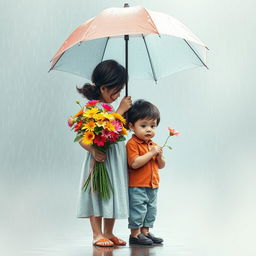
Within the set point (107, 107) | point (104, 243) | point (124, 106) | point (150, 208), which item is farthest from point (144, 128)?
point (104, 243)

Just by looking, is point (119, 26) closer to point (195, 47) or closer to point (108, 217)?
point (195, 47)

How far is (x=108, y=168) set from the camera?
6188mm

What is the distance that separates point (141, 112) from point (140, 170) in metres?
0.45

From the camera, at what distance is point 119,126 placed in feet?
19.9

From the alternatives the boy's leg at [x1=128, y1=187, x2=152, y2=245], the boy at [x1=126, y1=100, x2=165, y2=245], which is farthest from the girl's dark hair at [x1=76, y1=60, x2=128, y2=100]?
the boy's leg at [x1=128, y1=187, x2=152, y2=245]

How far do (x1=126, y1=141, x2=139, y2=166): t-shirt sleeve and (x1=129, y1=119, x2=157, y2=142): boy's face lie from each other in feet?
0.30

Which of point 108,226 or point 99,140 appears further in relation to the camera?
point 108,226

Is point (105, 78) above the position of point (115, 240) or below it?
above

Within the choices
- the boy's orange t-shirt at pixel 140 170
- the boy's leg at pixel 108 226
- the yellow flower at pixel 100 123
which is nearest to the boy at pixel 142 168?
the boy's orange t-shirt at pixel 140 170

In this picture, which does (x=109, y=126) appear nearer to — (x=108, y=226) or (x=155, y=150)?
(x=155, y=150)

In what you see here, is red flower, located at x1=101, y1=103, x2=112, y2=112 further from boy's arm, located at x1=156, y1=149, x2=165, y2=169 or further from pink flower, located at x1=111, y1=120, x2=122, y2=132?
boy's arm, located at x1=156, y1=149, x2=165, y2=169

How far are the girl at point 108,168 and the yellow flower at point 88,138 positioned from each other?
0.11 m
